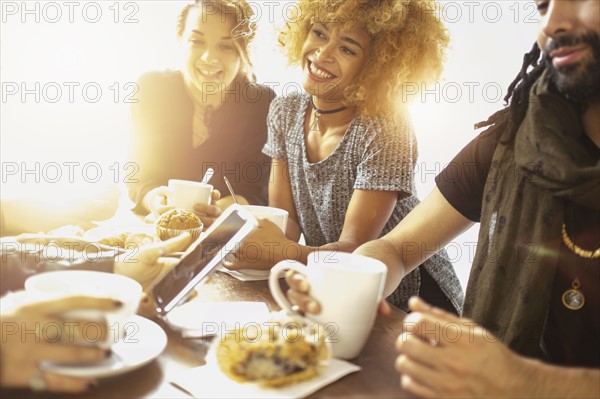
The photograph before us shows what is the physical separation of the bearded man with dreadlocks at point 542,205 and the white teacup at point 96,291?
258 mm

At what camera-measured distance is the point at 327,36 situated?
6.17ft

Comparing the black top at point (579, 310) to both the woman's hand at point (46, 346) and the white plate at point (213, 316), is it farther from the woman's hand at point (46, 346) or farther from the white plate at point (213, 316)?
the woman's hand at point (46, 346)

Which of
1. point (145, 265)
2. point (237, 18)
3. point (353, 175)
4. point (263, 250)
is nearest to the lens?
point (145, 265)

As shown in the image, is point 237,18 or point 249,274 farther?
point 237,18

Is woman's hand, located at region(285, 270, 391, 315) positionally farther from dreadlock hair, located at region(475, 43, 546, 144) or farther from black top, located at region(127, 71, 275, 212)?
black top, located at region(127, 71, 275, 212)

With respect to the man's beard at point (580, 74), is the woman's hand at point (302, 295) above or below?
below

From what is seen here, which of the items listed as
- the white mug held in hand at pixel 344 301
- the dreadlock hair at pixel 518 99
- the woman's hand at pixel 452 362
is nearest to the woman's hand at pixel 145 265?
the white mug held in hand at pixel 344 301

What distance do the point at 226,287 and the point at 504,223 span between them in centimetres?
61

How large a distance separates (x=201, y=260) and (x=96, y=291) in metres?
0.22

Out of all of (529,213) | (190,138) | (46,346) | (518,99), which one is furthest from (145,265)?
(190,138)

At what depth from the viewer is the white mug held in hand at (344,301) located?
85 centimetres

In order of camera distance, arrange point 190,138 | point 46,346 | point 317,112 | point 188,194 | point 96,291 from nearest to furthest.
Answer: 1. point 46,346
2. point 96,291
3. point 188,194
4. point 317,112
5. point 190,138

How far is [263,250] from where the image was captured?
4.20 feet

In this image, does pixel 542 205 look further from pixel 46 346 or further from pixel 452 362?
pixel 46 346
